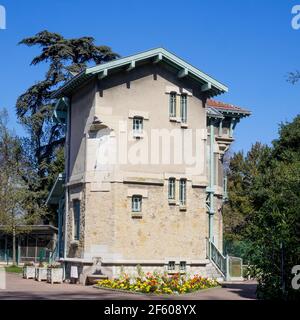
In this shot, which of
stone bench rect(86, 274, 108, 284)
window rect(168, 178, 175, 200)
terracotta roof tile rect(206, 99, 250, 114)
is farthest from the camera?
terracotta roof tile rect(206, 99, 250, 114)

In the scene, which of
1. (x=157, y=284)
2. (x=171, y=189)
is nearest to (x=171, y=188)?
(x=171, y=189)

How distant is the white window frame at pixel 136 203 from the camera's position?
2572cm

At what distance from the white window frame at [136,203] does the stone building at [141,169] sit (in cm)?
4

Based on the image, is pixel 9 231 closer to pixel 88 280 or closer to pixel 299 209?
pixel 88 280

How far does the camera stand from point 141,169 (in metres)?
26.1

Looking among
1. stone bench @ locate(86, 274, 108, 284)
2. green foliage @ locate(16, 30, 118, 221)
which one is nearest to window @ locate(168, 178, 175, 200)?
stone bench @ locate(86, 274, 108, 284)

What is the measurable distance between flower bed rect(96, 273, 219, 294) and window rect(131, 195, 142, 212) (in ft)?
9.82

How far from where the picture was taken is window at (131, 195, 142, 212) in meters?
25.7

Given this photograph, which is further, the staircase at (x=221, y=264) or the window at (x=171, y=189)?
the staircase at (x=221, y=264)

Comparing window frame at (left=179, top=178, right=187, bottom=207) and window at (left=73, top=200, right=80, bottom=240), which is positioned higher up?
window frame at (left=179, top=178, right=187, bottom=207)

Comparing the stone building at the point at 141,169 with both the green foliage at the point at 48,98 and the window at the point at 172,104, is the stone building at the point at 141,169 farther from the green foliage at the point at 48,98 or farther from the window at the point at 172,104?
the green foliage at the point at 48,98

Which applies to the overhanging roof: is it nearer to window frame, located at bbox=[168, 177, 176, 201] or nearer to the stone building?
the stone building

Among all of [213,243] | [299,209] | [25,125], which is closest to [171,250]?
[213,243]

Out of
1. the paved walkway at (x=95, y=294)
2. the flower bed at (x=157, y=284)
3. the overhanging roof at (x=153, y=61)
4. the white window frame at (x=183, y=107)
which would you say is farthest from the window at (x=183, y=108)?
the paved walkway at (x=95, y=294)
